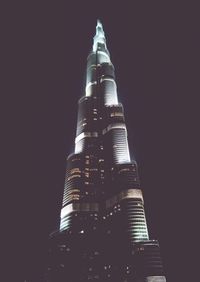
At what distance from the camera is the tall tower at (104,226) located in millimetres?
131625

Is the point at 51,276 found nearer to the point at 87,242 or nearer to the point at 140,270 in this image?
the point at 87,242

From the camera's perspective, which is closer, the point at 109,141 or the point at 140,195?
the point at 140,195

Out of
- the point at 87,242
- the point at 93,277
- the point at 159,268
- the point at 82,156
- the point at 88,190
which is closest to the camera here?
the point at 159,268

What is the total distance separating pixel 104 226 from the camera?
158500mm

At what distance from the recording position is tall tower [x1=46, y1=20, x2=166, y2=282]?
131625mm

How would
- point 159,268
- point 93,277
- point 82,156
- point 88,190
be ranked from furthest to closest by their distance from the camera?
point 82,156
point 88,190
point 93,277
point 159,268

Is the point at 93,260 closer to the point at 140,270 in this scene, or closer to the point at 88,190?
the point at 140,270

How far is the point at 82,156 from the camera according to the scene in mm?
186750

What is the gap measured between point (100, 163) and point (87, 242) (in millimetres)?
53108

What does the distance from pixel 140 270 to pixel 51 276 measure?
121 feet

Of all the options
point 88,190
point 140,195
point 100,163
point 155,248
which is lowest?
point 155,248

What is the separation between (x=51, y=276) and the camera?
13162cm

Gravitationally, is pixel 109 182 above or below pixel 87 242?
above

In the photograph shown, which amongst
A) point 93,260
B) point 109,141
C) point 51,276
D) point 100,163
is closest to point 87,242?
point 93,260
